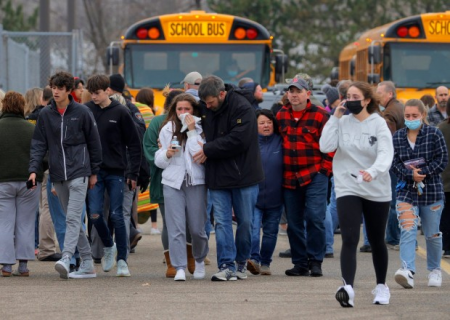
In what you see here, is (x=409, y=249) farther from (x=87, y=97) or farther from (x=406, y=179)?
(x=87, y=97)

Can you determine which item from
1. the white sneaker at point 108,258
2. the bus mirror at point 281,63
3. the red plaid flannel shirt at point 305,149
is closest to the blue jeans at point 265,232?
the red plaid flannel shirt at point 305,149

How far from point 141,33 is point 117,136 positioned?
9.05 m

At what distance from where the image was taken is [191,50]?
64.3 ft

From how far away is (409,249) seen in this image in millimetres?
10016

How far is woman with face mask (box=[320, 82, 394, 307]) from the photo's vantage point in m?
8.54

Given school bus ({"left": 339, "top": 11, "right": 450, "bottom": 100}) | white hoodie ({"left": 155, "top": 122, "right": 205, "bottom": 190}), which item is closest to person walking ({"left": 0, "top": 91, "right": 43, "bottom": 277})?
white hoodie ({"left": 155, "top": 122, "right": 205, "bottom": 190})

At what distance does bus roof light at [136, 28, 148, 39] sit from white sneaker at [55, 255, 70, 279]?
9.65m

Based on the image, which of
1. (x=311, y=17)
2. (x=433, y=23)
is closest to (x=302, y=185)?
(x=433, y=23)

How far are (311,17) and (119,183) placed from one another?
2932cm

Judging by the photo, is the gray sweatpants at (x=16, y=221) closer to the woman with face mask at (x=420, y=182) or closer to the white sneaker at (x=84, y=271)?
the white sneaker at (x=84, y=271)

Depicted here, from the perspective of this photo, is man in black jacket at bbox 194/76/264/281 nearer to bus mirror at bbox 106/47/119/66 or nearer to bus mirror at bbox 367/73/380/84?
bus mirror at bbox 106/47/119/66

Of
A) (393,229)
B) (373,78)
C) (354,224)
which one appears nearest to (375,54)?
(373,78)

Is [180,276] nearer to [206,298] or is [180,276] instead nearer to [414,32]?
[206,298]

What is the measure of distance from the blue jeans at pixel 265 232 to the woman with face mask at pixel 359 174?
2.15 metres
